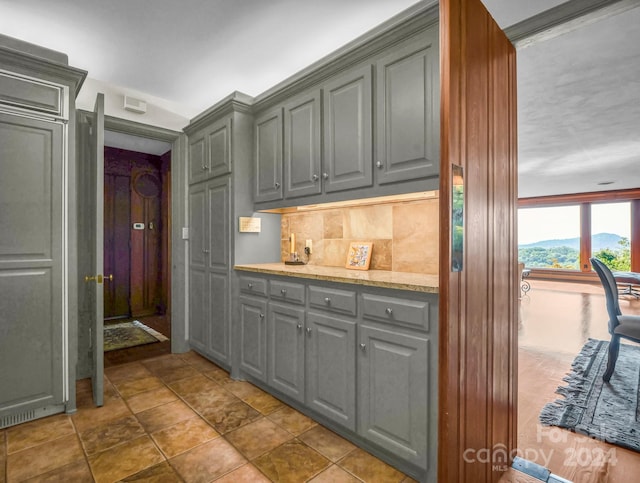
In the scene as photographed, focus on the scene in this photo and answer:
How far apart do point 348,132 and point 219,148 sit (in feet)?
4.64

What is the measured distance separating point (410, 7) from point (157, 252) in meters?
4.83

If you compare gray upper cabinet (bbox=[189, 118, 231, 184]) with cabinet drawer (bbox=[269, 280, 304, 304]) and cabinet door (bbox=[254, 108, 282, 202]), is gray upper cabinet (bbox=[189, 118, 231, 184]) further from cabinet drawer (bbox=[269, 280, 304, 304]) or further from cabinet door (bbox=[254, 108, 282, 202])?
cabinet drawer (bbox=[269, 280, 304, 304])

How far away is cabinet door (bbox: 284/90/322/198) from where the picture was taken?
237 cm

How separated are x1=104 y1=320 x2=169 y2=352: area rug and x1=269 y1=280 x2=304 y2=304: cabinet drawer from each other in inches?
90.6

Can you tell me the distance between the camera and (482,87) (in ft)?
4.64

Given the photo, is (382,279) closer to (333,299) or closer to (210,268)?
(333,299)

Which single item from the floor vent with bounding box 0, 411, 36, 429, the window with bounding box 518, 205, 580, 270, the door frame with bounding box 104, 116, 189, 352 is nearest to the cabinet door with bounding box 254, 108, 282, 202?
the door frame with bounding box 104, 116, 189, 352

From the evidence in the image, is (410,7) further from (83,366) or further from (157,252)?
(157,252)

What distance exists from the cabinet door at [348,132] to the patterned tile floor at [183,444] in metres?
1.59

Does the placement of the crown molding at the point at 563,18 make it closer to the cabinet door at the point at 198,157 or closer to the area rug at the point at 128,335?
the cabinet door at the point at 198,157

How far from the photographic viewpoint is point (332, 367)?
6.51 ft

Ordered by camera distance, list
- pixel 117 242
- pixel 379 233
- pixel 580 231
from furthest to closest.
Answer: pixel 580 231, pixel 117 242, pixel 379 233

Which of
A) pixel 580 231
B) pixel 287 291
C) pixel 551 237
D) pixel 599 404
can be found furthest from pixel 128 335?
pixel 580 231

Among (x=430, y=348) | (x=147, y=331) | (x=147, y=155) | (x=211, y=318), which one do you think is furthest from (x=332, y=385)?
(x=147, y=155)
